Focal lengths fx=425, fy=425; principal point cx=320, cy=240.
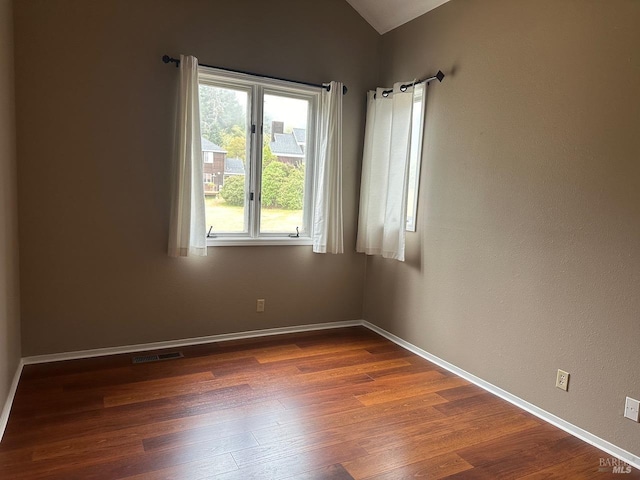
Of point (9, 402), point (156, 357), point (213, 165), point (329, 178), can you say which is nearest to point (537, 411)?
point (329, 178)

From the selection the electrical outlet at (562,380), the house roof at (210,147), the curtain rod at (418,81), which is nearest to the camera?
the electrical outlet at (562,380)

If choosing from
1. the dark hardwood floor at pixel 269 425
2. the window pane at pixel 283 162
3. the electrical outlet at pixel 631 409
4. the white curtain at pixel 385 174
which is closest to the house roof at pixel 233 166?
the window pane at pixel 283 162

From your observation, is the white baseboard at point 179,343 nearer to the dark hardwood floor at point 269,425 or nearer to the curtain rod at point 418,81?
the dark hardwood floor at point 269,425

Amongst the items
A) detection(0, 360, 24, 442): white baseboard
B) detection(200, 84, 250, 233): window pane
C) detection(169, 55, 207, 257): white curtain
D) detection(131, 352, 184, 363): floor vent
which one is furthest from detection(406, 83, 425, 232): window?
detection(0, 360, 24, 442): white baseboard

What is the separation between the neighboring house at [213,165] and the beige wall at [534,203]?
1618 mm

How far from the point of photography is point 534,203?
100 inches

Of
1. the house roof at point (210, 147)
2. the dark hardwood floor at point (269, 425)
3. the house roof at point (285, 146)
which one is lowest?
the dark hardwood floor at point (269, 425)

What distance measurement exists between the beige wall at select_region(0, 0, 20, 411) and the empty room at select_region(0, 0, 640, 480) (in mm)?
32

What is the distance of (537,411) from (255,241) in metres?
2.32

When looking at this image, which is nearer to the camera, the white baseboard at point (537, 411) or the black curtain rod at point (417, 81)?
the white baseboard at point (537, 411)

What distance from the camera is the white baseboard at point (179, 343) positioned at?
2.97 metres

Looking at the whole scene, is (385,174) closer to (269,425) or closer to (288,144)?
(288,144)

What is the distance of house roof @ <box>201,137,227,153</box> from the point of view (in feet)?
10.8

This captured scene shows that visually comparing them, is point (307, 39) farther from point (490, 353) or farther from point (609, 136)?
point (490, 353)
